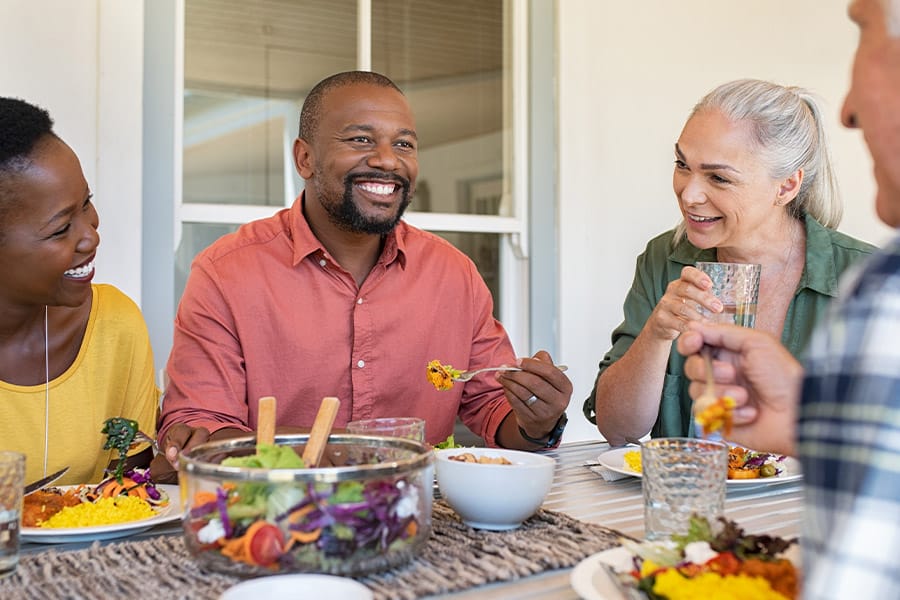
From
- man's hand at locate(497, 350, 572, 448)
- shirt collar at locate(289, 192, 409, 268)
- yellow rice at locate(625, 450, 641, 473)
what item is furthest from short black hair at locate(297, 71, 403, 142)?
yellow rice at locate(625, 450, 641, 473)

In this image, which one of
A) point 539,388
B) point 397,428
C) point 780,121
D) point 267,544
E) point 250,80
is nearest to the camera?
point 267,544

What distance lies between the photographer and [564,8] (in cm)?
311

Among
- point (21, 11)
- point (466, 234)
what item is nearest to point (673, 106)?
point (466, 234)

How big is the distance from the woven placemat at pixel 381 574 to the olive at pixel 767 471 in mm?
428

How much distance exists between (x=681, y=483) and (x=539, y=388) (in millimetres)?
579

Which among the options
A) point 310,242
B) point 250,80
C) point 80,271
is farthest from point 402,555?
point 250,80

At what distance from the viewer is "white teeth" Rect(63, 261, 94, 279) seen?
168 centimetres

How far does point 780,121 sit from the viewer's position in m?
1.95

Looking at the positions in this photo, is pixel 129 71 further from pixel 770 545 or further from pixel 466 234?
pixel 770 545

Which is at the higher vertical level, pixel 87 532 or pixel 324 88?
pixel 324 88

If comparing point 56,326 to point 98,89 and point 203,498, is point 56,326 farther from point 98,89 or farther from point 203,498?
point 203,498

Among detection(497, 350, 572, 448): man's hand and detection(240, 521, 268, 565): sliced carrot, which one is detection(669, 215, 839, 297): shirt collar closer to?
detection(497, 350, 572, 448): man's hand

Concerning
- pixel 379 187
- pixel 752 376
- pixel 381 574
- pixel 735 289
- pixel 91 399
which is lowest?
pixel 381 574

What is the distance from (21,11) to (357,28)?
102cm
